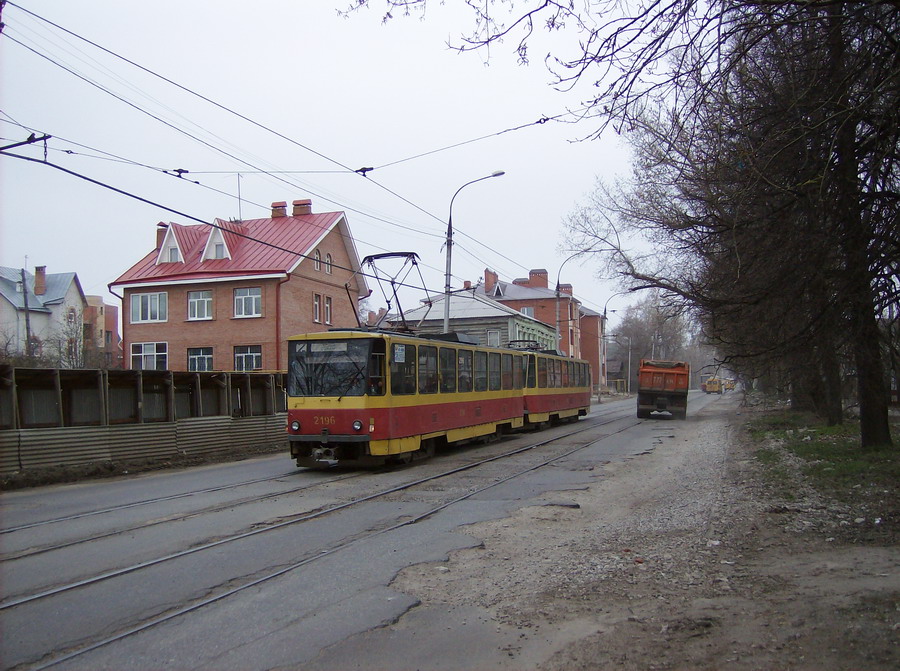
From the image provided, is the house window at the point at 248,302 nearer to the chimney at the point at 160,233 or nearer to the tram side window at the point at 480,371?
the chimney at the point at 160,233

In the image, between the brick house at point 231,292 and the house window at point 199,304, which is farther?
the house window at point 199,304

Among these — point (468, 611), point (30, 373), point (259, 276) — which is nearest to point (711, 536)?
point (468, 611)

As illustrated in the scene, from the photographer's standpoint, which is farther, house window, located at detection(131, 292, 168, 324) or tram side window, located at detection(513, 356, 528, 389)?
house window, located at detection(131, 292, 168, 324)

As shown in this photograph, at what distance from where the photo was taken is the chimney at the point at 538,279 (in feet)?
234

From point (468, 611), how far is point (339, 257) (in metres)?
35.4

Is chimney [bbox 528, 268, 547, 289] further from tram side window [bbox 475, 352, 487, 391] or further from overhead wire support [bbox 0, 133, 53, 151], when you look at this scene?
overhead wire support [bbox 0, 133, 53, 151]

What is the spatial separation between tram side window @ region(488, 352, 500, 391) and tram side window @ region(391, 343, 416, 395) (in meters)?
5.12

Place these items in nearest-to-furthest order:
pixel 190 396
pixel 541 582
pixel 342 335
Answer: pixel 541 582 → pixel 342 335 → pixel 190 396

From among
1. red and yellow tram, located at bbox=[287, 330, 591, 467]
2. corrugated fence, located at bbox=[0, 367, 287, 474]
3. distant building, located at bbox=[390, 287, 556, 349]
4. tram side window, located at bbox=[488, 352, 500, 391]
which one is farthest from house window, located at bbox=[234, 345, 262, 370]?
red and yellow tram, located at bbox=[287, 330, 591, 467]

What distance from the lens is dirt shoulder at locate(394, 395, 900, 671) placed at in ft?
14.8

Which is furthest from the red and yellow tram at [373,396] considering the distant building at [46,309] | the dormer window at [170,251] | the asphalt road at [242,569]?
the distant building at [46,309]

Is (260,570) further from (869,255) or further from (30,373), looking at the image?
(30,373)

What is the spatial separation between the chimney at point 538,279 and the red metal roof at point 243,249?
117ft

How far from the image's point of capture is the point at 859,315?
422 inches
